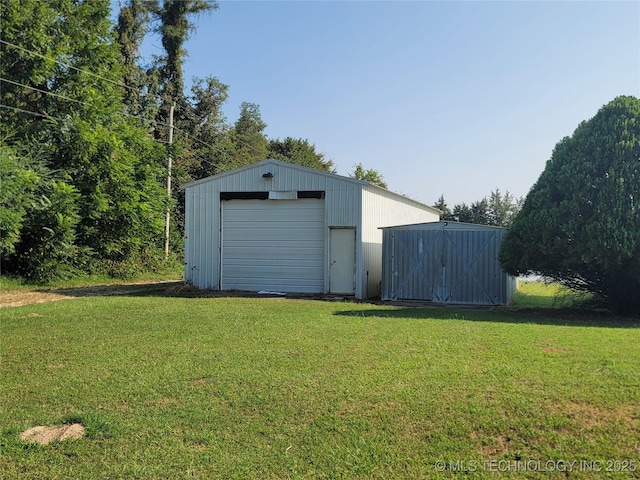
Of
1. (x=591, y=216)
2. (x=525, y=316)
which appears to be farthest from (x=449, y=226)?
(x=591, y=216)

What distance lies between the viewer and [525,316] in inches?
410

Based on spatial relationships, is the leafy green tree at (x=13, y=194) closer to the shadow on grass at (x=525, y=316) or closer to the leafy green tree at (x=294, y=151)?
the shadow on grass at (x=525, y=316)

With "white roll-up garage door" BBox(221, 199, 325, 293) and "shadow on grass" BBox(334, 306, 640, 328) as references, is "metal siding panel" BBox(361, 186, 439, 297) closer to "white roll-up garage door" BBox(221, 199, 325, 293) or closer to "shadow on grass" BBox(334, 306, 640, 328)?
"white roll-up garage door" BBox(221, 199, 325, 293)

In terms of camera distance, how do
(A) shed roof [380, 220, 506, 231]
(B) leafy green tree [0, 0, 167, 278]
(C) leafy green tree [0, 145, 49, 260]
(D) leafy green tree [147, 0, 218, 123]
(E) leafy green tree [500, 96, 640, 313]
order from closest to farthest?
1. (E) leafy green tree [500, 96, 640, 313]
2. (A) shed roof [380, 220, 506, 231]
3. (C) leafy green tree [0, 145, 49, 260]
4. (B) leafy green tree [0, 0, 167, 278]
5. (D) leafy green tree [147, 0, 218, 123]

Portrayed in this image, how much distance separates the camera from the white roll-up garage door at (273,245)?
15.5m

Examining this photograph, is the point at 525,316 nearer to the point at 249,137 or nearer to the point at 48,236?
the point at 48,236

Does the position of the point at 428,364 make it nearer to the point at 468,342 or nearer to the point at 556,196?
the point at 468,342

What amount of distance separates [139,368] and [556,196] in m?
8.81

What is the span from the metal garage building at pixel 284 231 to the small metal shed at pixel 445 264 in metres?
1.05

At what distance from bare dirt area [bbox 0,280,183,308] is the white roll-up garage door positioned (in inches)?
119

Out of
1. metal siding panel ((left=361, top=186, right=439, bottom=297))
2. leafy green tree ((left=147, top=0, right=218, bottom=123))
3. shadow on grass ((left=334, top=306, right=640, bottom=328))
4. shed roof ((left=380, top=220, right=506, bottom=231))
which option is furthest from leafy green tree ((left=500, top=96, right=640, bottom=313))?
leafy green tree ((left=147, top=0, right=218, bottom=123))

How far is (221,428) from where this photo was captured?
414 cm

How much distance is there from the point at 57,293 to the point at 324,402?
44.5 ft

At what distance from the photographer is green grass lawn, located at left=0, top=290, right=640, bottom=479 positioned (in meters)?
3.55
